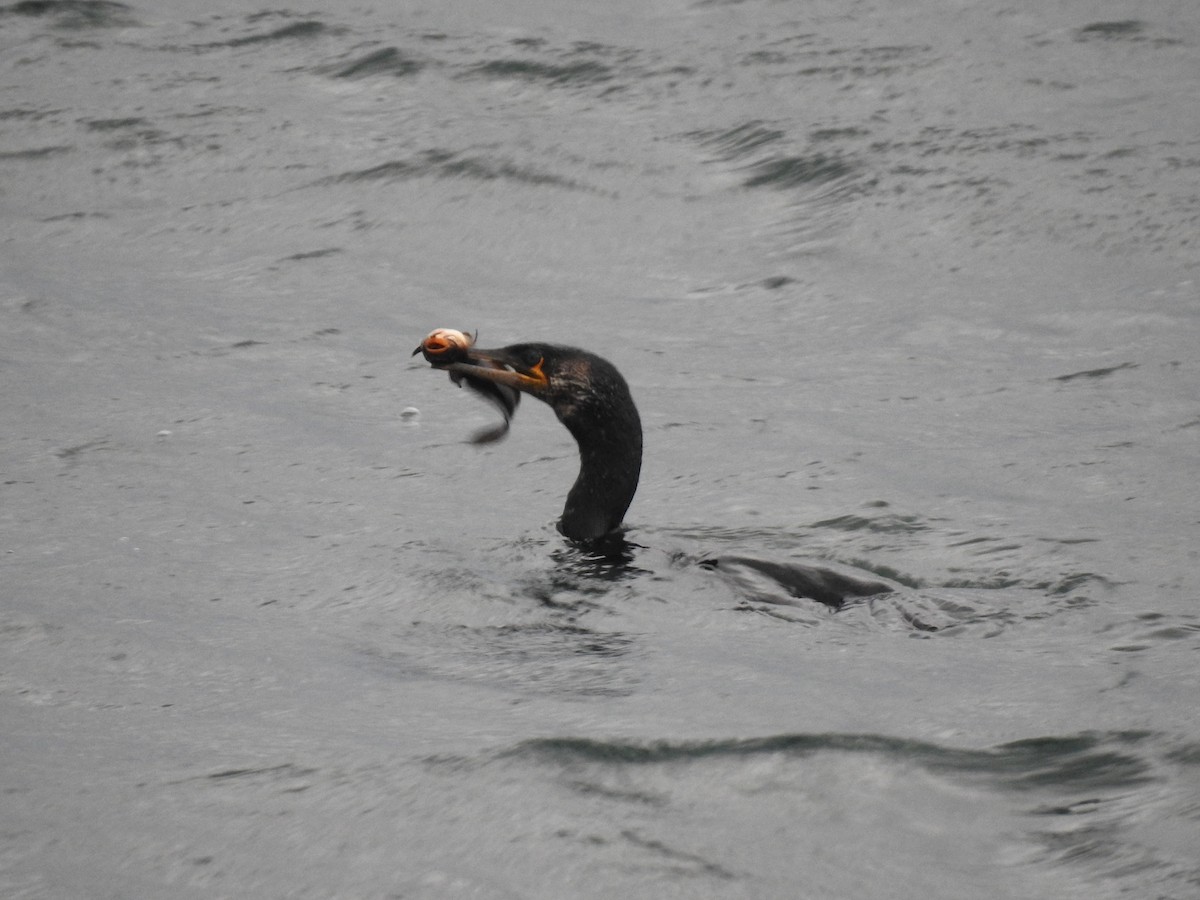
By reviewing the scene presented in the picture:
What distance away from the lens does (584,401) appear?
6.52 metres

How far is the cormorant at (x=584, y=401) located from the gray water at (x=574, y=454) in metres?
0.19

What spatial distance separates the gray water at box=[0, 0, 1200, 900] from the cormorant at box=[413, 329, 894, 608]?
195mm

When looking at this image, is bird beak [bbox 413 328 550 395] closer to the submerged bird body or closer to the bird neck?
the submerged bird body

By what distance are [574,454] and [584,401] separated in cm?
147

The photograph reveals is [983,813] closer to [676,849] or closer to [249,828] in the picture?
[676,849]

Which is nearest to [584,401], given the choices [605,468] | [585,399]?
[585,399]

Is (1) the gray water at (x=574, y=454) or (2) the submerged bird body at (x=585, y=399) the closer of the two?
(1) the gray water at (x=574, y=454)

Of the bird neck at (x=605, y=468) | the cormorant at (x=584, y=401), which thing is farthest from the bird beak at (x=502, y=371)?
the bird neck at (x=605, y=468)

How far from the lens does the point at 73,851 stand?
13.4 feet

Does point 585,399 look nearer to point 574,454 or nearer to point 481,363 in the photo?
point 481,363

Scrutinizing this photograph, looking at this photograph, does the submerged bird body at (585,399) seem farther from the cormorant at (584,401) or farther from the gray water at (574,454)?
the gray water at (574,454)

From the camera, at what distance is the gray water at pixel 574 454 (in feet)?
14.0

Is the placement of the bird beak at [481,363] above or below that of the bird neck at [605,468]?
above

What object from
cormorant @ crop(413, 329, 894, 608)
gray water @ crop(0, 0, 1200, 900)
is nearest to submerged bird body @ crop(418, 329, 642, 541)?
cormorant @ crop(413, 329, 894, 608)
